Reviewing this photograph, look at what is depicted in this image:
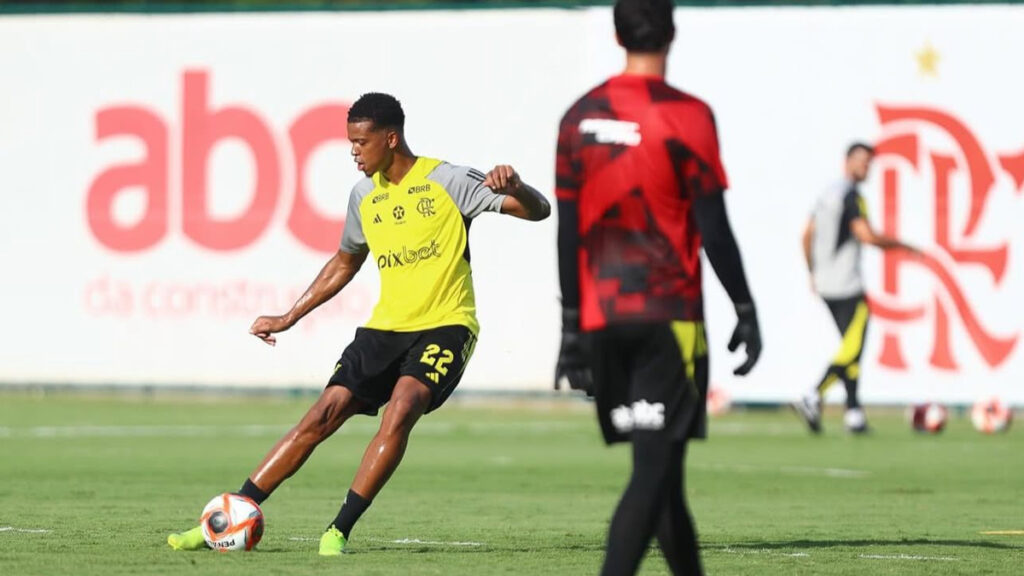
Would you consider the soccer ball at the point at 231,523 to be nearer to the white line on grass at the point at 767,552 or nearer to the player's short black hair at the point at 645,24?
the white line on grass at the point at 767,552

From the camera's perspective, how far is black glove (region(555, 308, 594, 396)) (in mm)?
7195

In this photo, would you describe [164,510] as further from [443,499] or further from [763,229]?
[763,229]

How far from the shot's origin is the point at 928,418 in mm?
21906

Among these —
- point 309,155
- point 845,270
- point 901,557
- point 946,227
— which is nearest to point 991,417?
point 946,227

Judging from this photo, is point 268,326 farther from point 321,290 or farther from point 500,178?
point 500,178

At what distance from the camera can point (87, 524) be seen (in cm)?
1150

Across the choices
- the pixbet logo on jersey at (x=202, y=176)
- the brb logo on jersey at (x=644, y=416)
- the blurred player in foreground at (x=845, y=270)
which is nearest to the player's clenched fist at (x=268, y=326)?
the brb logo on jersey at (x=644, y=416)

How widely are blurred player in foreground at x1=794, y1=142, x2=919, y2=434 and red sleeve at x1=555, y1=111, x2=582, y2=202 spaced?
14.0m

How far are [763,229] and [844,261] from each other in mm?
2569

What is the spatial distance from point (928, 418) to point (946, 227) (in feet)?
8.59

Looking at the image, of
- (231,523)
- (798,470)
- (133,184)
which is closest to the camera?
(231,523)

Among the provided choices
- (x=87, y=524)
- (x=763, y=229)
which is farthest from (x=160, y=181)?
(x=87, y=524)

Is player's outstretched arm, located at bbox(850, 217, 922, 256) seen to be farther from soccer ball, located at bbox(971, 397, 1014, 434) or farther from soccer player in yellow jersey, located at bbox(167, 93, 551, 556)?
soccer player in yellow jersey, located at bbox(167, 93, 551, 556)

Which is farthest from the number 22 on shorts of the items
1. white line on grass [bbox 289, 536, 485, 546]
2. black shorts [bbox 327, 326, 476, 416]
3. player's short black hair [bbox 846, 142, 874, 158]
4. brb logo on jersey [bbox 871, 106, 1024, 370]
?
brb logo on jersey [bbox 871, 106, 1024, 370]
